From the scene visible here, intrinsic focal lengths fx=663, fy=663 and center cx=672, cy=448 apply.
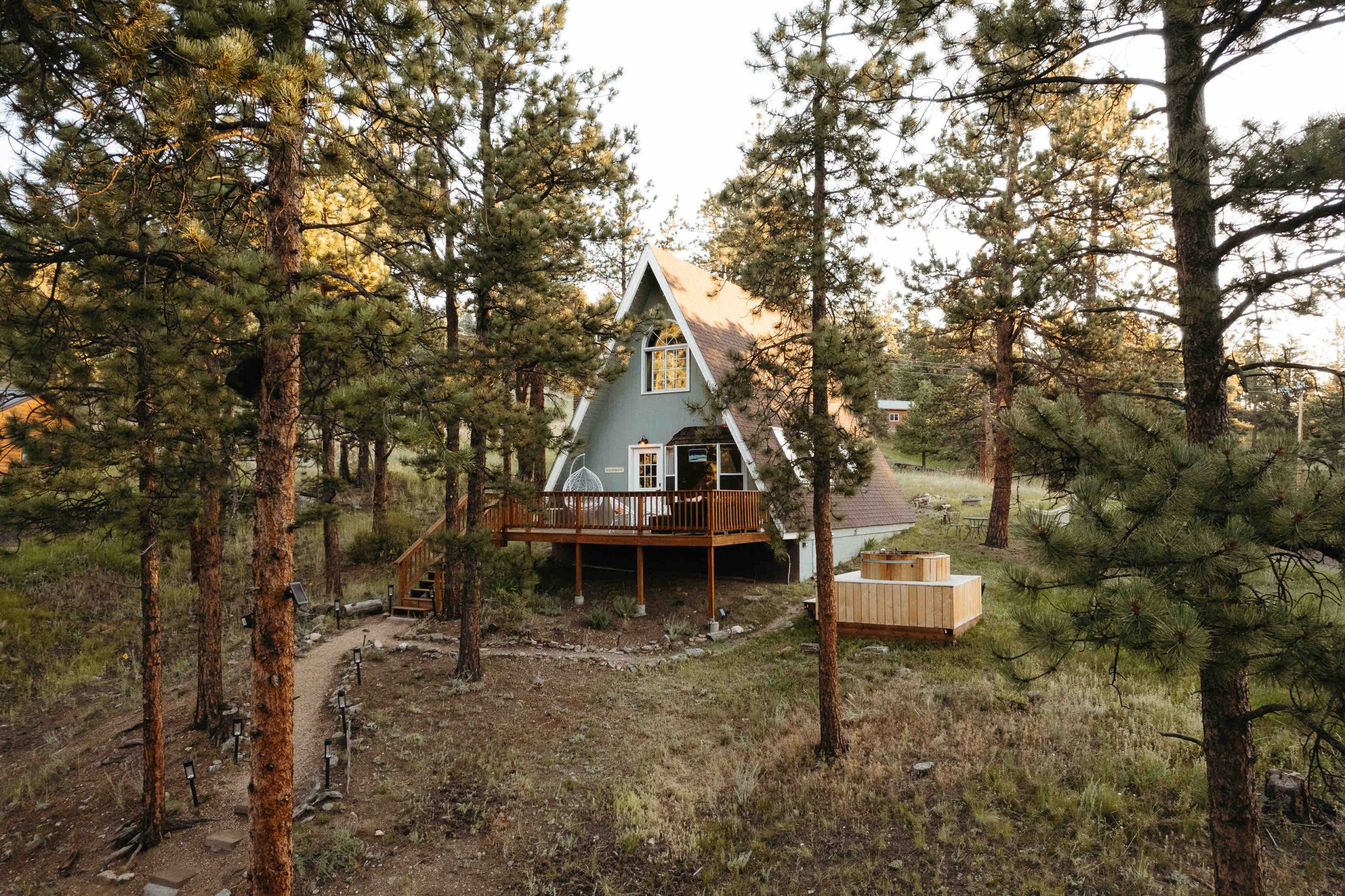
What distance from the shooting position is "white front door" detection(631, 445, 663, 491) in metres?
Answer: 17.1

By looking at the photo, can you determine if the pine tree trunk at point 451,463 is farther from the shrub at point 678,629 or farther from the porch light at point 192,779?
the shrub at point 678,629

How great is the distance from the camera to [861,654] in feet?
36.6

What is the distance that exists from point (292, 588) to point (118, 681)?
11946 mm

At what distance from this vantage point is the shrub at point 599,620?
1408cm

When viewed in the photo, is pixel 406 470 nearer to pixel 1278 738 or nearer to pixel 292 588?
pixel 292 588

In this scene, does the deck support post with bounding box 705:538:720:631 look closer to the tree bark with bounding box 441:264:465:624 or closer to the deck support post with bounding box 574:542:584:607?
the deck support post with bounding box 574:542:584:607

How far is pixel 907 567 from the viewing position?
1198cm

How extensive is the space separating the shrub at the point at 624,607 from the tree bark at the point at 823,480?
21.6 ft

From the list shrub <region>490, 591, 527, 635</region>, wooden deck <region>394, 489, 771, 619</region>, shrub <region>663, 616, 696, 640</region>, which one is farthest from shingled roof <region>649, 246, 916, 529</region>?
shrub <region>490, 591, 527, 635</region>

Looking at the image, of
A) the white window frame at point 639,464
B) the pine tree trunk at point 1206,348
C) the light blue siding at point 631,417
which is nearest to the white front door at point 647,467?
the white window frame at point 639,464

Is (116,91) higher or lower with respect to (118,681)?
higher

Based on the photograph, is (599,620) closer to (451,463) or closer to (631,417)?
(631,417)

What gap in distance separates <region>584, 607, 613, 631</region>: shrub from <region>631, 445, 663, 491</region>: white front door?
3.78 metres

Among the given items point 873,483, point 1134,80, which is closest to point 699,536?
point 873,483
